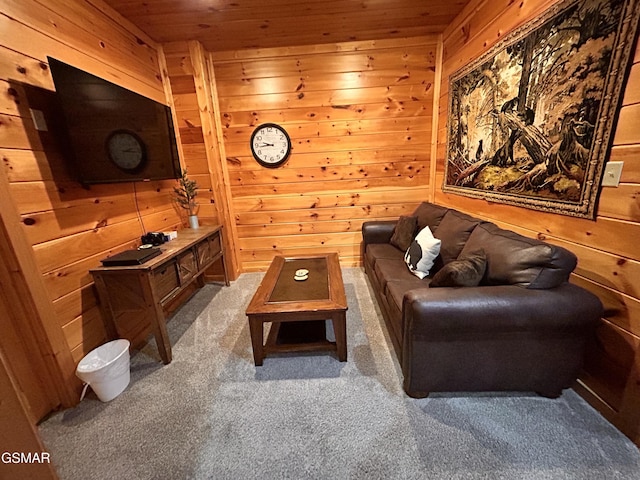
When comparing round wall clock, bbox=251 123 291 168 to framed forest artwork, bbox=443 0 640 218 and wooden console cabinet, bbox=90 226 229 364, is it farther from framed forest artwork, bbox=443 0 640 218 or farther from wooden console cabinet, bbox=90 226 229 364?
framed forest artwork, bbox=443 0 640 218

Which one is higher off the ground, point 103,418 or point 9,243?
point 9,243

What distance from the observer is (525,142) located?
67.8 inches

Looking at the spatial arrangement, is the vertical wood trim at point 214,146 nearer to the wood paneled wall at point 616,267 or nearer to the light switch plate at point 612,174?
the wood paneled wall at point 616,267

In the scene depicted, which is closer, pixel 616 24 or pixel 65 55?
pixel 616 24

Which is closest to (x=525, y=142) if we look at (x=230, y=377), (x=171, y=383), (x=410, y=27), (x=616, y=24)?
(x=616, y=24)

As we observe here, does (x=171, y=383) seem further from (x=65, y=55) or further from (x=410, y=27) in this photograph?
(x=410, y=27)

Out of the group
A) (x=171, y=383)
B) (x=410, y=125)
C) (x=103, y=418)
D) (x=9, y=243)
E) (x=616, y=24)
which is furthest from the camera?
(x=410, y=125)

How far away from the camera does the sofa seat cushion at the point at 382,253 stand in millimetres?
2494

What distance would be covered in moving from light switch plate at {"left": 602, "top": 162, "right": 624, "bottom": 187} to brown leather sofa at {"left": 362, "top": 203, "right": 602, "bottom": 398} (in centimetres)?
37

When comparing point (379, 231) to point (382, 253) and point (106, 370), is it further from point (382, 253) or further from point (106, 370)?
point (106, 370)

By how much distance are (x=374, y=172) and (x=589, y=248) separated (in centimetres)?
215

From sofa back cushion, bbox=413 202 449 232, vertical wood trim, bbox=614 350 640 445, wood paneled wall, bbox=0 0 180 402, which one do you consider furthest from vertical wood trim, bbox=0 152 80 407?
vertical wood trim, bbox=614 350 640 445

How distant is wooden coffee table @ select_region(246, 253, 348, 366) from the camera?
164 centimetres

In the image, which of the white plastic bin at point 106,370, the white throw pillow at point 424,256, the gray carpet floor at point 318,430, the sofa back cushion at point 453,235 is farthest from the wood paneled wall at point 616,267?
the white plastic bin at point 106,370
